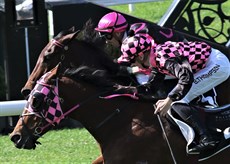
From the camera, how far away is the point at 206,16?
33.3 feet

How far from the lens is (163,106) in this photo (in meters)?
5.12

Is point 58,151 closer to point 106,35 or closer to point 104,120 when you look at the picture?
point 106,35

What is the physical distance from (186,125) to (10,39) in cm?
490

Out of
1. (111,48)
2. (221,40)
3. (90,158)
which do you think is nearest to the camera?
(111,48)

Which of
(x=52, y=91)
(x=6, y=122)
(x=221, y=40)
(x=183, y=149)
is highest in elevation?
(x=52, y=91)

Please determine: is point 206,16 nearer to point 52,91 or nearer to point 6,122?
point 6,122

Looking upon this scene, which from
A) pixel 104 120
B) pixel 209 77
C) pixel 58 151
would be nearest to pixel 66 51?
pixel 104 120

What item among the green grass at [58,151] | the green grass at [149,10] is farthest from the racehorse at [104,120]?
the green grass at [149,10]

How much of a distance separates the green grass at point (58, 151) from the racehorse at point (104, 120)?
253cm

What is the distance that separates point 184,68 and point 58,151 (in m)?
3.73

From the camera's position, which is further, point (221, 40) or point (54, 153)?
point (221, 40)

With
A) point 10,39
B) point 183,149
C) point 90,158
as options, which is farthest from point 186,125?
point 10,39

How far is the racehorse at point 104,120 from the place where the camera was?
520 cm

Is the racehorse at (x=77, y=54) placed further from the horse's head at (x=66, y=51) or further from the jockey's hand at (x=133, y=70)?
the jockey's hand at (x=133, y=70)
